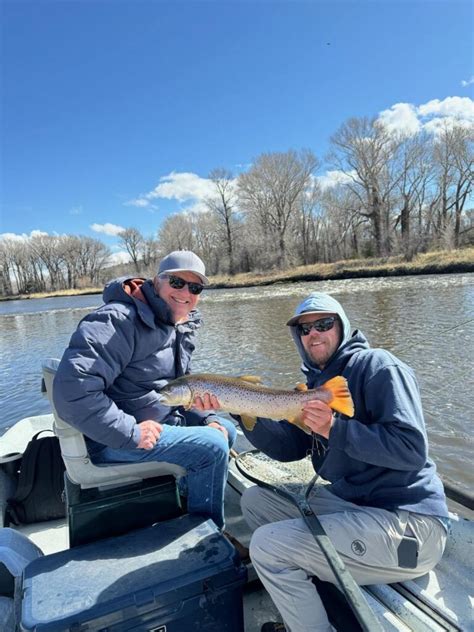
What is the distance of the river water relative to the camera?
7.00m

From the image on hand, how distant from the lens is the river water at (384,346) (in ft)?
23.0

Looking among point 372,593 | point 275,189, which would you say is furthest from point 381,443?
point 275,189

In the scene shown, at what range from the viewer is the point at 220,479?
2.52 m

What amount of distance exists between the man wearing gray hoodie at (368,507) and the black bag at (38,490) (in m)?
2.13

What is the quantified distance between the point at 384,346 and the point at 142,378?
10523 mm

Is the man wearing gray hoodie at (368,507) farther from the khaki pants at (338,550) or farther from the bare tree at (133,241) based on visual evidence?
the bare tree at (133,241)

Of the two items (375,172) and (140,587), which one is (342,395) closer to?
(140,587)

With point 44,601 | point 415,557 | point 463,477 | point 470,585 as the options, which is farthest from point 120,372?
point 463,477

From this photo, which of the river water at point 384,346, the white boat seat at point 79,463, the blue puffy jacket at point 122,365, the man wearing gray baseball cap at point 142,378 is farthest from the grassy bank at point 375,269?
the white boat seat at point 79,463

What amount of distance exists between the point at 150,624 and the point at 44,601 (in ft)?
1.45

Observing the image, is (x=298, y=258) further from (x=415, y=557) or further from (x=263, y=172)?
(x=415, y=557)

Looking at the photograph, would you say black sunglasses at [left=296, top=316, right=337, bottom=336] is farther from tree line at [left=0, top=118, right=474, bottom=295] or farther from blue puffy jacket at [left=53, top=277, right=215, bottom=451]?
tree line at [left=0, top=118, right=474, bottom=295]

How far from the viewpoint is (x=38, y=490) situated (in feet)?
11.4

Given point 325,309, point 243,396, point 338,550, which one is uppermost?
point 325,309
